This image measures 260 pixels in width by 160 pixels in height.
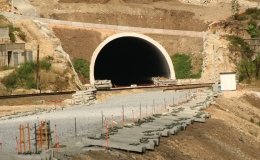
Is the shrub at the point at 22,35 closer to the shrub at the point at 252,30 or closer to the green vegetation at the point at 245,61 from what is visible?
the green vegetation at the point at 245,61

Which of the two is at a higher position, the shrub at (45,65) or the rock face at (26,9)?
the rock face at (26,9)

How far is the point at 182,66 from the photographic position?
55344 mm

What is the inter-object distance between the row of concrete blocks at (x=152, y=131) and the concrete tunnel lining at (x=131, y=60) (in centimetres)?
2751

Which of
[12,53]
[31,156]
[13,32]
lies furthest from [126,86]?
[31,156]

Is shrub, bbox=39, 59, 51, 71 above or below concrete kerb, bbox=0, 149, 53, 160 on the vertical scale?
above

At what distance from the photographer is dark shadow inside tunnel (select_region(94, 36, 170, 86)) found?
58438mm

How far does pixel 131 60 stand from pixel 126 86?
9410mm

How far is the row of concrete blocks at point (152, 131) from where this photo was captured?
16312mm

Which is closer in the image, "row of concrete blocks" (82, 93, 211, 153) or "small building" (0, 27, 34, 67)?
"row of concrete blocks" (82, 93, 211, 153)

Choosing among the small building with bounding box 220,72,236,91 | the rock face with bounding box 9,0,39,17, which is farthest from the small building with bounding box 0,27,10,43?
the small building with bounding box 220,72,236,91

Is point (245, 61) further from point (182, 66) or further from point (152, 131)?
point (152, 131)

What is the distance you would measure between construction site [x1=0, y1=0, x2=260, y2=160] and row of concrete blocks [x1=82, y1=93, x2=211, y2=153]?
5 cm

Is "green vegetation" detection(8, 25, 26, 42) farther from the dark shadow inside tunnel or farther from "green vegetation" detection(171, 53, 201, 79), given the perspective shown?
"green vegetation" detection(171, 53, 201, 79)

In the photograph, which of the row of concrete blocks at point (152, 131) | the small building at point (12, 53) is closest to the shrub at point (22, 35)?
the small building at point (12, 53)
